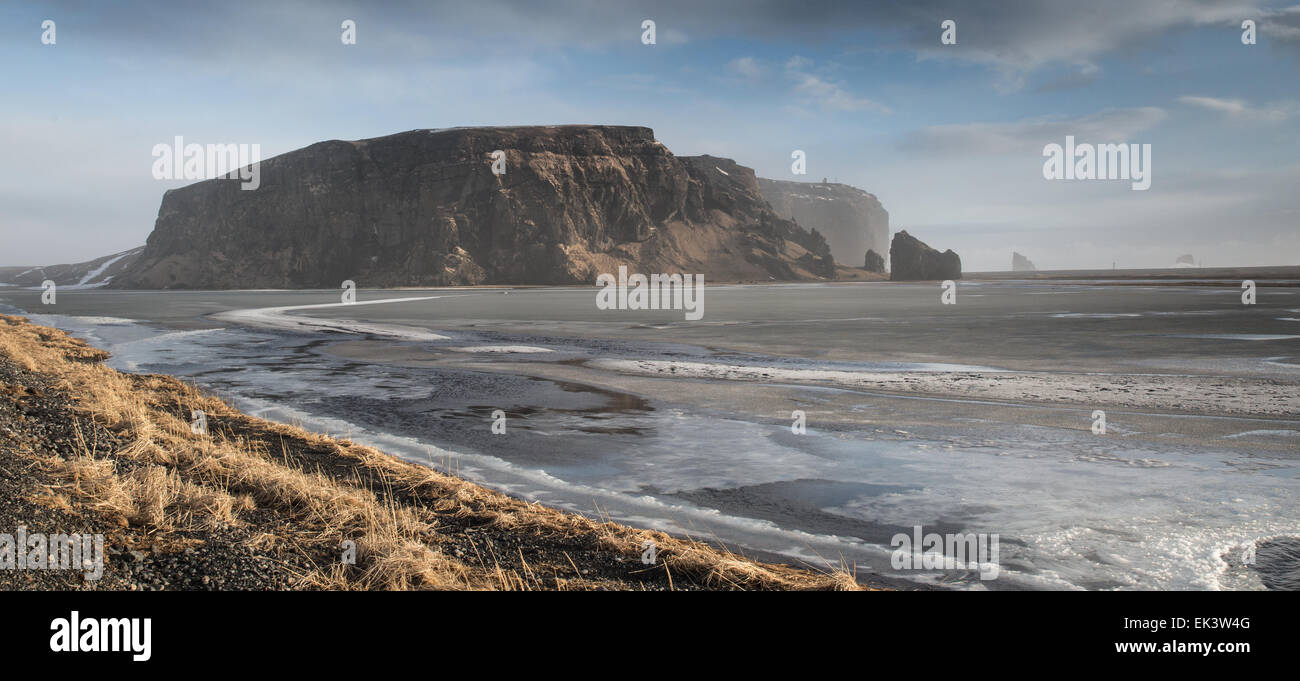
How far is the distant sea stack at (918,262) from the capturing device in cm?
17412

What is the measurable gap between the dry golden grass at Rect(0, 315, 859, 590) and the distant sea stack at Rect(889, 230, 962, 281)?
572 ft

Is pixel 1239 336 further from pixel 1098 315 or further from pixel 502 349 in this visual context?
pixel 502 349

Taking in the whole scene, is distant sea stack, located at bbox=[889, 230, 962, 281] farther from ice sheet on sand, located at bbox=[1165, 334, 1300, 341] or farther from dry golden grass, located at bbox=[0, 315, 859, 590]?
dry golden grass, located at bbox=[0, 315, 859, 590]

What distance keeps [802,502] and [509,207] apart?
498 feet

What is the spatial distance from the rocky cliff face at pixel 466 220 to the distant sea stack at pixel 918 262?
16.9 m

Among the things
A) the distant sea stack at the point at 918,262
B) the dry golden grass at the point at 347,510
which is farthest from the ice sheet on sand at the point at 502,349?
the distant sea stack at the point at 918,262

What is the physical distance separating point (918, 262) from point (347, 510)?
18160 centimetres

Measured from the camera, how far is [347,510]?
6594 mm

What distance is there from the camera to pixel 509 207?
154 metres

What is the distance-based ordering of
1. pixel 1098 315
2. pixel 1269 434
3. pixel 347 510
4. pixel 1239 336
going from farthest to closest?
1. pixel 1098 315
2. pixel 1239 336
3. pixel 1269 434
4. pixel 347 510

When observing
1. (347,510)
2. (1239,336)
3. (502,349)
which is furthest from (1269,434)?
(502,349)

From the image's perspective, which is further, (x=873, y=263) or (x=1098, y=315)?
(x=873, y=263)
